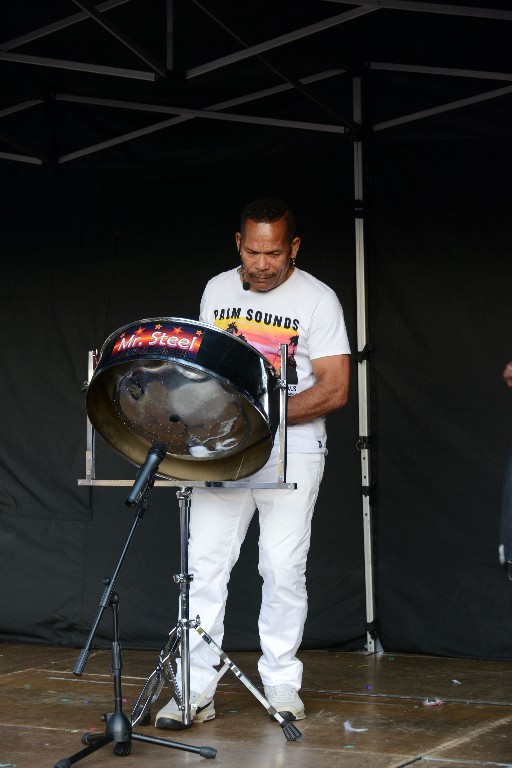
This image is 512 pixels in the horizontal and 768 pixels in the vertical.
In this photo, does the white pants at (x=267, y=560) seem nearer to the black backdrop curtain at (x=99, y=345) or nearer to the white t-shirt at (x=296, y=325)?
the white t-shirt at (x=296, y=325)

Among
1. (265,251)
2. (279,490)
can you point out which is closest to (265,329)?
(265,251)

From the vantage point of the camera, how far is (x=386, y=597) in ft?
14.2

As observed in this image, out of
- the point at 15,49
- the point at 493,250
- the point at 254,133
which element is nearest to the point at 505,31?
the point at 493,250

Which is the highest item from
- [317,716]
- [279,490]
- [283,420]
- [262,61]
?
[262,61]

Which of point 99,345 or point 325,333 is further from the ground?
point 99,345

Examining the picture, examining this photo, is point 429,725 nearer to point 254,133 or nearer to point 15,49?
point 254,133

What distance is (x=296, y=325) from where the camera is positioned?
319cm

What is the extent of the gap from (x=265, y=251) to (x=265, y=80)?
1215 millimetres

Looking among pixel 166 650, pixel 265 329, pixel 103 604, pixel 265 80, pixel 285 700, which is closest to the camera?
pixel 103 604

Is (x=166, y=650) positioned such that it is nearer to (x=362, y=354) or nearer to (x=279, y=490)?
(x=279, y=490)

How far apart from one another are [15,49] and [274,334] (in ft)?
5.60

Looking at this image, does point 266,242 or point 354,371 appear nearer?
point 266,242

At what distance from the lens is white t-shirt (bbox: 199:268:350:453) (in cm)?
318

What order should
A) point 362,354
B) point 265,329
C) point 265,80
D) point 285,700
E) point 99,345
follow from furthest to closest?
point 99,345
point 362,354
point 265,80
point 265,329
point 285,700
